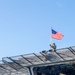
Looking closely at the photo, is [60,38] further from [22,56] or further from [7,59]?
[7,59]

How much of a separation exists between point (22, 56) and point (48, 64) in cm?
306

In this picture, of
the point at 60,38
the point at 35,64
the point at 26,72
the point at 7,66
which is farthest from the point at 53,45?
the point at 7,66

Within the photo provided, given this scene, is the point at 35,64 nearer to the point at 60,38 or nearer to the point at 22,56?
the point at 22,56

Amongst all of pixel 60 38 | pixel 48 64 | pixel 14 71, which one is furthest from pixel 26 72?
pixel 60 38

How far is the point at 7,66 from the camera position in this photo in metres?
29.7

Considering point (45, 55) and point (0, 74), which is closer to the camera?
point (45, 55)

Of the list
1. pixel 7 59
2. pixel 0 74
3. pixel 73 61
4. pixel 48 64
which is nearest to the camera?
pixel 73 61

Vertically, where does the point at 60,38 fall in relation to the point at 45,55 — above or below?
above

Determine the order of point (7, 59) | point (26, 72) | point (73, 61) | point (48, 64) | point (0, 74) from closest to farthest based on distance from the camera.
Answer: point (73, 61)
point (48, 64)
point (7, 59)
point (26, 72)
point (0, 74)

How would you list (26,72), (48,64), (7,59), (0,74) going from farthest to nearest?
(0,74) → (26,72) → (7,59) → (48,64)

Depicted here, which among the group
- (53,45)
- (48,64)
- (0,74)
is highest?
(53,45)

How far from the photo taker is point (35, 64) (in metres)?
25.6

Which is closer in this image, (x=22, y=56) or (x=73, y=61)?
(x=73, y=61)

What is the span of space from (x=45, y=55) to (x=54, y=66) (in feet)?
6.36
